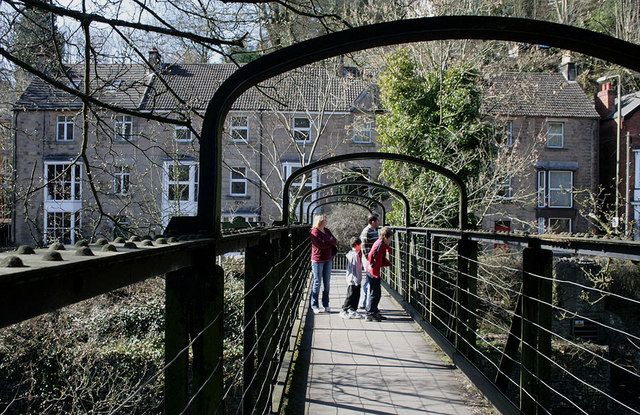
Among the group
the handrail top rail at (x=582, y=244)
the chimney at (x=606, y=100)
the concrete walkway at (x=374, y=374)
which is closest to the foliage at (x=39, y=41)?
the concrete walkway at (x=374, y=374)

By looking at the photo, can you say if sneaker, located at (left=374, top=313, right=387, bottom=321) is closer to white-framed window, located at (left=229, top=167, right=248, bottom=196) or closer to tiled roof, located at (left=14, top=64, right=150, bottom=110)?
tiled roof, located at (left=14, top=64, right=150, bottom=110)

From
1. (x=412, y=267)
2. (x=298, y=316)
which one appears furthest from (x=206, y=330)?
(x=412, y=267)

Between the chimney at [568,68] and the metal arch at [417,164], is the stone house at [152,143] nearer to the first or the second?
the metal arch at [417,164]

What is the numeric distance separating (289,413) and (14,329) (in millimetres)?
9604

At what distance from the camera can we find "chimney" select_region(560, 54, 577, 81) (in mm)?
42969

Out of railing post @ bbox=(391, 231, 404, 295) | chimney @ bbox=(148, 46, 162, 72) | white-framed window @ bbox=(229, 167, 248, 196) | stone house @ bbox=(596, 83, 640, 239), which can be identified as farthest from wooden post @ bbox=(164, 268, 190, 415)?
stone house @ bbox=(596, 83, 640, 239)

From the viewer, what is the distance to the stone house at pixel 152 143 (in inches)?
300

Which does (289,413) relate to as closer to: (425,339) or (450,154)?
(425,339)

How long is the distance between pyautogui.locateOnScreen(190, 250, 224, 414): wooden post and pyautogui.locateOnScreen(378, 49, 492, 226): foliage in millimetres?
18910

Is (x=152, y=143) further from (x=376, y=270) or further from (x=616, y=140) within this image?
(x=616, y=140)

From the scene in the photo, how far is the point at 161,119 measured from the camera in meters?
6.53

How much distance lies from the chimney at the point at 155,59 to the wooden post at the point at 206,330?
5456 millimetres

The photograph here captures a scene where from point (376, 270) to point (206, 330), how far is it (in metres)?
8.84

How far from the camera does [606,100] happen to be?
4128 cm
